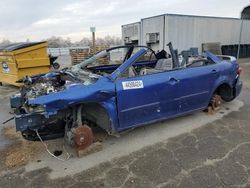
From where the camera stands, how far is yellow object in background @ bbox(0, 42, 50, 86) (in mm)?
7254

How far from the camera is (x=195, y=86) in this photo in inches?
152

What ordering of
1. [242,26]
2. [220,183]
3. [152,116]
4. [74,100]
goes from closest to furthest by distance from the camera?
[220,183] → [74,100] → [152,116] → [242,26]

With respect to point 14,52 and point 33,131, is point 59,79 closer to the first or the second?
point 33,131

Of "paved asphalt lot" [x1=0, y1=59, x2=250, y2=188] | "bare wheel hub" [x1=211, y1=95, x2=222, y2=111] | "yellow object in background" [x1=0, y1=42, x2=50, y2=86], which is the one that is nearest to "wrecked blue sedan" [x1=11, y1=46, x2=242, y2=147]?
"bare wheel hub" [x1=211, y1=95, x2=222, y2=111]

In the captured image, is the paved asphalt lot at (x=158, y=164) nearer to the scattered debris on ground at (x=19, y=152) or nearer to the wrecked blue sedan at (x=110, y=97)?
the scattered debris on ground at (x=19, y=152)

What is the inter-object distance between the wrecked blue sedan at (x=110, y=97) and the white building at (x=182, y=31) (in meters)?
8.16

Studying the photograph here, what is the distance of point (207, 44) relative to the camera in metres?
13.2

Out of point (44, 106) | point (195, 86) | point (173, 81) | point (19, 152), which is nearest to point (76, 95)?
point (44, 106)

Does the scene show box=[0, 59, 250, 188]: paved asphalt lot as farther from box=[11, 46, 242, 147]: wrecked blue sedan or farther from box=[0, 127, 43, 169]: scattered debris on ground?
box=[11, 46, 242, 147]: wrecked blue sedan

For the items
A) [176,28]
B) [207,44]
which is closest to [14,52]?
[176,28]

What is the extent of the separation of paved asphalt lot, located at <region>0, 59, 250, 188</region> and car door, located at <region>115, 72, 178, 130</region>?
0.41m

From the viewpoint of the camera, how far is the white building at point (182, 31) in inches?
472

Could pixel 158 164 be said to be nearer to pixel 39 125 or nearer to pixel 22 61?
pixel 39 125

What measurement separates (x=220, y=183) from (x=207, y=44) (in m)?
12.0
